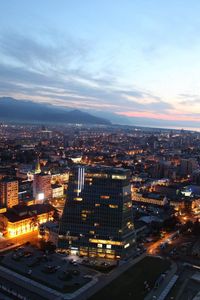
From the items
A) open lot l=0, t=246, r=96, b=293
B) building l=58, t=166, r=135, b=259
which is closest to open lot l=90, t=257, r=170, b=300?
open lot l=0, t=246, r=96, b=293

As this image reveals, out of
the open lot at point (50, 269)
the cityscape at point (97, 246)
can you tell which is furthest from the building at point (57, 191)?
the open lot at point (50, 269)

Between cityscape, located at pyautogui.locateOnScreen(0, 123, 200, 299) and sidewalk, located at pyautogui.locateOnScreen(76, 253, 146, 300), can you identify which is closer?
sidewalk, located at pyautogui.locateOnScreen(76, 253, 146, 300)

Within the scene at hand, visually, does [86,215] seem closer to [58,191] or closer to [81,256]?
[81,256]

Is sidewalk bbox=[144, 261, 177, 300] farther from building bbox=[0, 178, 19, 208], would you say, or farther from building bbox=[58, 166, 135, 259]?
building bbox=[0, 178, 19, 208]

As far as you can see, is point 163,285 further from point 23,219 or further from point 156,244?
point 23,219

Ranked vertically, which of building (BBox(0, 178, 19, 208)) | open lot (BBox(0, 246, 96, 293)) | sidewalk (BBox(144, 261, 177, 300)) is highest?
building (BBox(0, 178, 19, 208))

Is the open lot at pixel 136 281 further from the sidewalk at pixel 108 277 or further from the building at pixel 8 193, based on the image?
the building at pixel 8 193

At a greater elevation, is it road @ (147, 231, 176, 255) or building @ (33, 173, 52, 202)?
building @ (33, 173, 52, 202)

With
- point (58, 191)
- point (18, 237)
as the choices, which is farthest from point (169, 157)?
point (18, 237)
